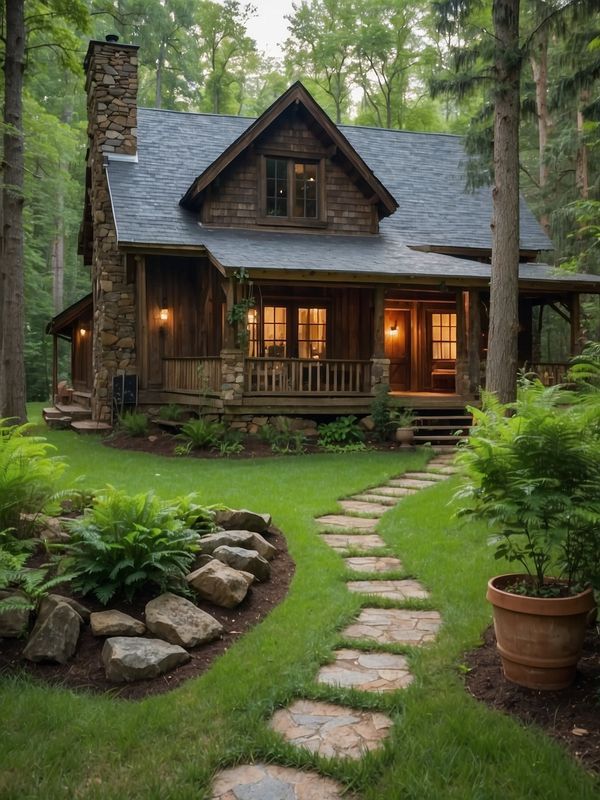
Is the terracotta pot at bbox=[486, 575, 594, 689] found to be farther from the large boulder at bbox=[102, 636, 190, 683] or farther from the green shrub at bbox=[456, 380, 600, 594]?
the large boulder at bbox=[102, 636, 190, 683]

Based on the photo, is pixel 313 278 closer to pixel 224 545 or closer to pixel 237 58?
pixel 224 545

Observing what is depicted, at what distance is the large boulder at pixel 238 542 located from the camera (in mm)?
5350

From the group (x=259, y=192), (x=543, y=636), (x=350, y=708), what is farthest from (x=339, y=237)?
(x=350, y=708)

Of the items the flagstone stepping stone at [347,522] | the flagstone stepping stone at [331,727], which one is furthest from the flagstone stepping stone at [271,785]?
the flagstone stepping stone at [347,522]

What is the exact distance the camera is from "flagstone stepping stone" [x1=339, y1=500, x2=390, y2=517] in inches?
296

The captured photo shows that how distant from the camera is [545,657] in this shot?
129 inches

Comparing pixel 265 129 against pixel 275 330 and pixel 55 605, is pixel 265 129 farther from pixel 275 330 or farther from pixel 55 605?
pixel 55 605

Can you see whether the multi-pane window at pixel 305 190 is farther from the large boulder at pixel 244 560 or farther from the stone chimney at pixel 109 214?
the large boulder at pixel 244 560

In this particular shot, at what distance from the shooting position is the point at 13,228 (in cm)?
1115

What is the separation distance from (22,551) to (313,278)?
27.9ft

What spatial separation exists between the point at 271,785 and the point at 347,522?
Answer: 4.43 meters

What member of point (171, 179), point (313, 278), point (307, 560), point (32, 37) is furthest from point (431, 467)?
point (32, 37)

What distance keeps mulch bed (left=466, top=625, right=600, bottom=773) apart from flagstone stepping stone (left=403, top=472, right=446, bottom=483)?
5495 millimetres

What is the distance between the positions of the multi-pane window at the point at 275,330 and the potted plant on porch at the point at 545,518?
11684 mm
